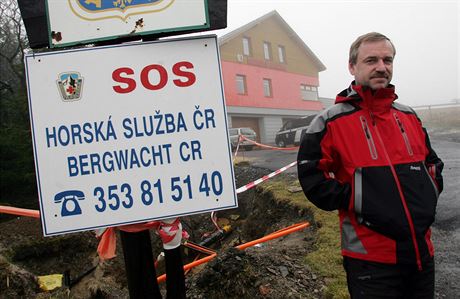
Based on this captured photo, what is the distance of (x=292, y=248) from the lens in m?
4.09

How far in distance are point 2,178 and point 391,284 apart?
38.1 ft

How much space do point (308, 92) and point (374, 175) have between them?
114ft

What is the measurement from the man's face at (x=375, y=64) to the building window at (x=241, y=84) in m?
26.1

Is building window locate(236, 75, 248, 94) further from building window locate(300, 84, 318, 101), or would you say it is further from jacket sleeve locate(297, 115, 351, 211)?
jacket sleeve locate(297, 115, 351, 211)

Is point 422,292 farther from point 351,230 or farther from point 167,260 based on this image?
point 167,260

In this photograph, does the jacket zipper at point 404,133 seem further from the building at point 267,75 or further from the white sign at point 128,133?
the building at point 267,75

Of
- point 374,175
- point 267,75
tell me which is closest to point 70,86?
point 374,175

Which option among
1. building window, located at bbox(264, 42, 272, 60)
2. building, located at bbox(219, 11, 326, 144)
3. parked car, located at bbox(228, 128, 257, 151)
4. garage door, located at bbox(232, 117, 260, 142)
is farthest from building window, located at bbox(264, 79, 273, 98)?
parked car, located at bbox(228, 128, 257, 151)

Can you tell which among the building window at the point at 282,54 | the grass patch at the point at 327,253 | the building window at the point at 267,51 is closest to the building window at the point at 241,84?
the building window at the point at 267,51

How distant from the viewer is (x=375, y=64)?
1903 mm

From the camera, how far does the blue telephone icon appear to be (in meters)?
→ 1.99

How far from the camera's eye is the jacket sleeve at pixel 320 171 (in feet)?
5.91

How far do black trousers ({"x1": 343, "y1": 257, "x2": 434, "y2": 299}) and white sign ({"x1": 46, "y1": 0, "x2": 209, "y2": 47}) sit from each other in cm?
161

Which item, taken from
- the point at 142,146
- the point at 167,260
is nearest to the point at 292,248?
the point at 167,260
